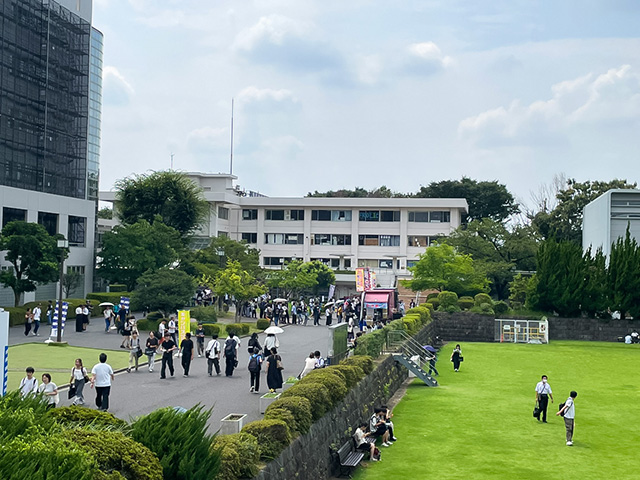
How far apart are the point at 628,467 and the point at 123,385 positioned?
14.8 m

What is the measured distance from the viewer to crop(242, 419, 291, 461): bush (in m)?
11.5

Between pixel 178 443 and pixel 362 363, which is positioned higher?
pixel 178 443

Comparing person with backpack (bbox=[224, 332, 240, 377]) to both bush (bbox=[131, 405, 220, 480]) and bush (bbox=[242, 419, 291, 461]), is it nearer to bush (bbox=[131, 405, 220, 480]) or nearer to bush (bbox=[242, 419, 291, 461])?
bush (bbox=[242, 419, 291, 461])

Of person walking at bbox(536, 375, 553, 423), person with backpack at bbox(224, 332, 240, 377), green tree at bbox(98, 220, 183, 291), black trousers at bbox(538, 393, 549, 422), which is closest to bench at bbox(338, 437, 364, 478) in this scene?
person walking at bbox(536, 375, 553, 423)

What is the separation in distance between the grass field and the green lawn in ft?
37.8

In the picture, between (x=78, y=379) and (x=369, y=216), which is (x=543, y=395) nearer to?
(x=78, y=379)

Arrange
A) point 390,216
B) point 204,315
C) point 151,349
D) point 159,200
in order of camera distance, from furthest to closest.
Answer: point 390,216 → point 159,200 → point 204,315 → point 151,349

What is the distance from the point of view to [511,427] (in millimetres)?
21406

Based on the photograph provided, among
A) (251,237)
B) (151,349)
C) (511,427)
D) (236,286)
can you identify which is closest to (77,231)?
(236,286)

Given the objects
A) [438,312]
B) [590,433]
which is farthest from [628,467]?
[438,312]

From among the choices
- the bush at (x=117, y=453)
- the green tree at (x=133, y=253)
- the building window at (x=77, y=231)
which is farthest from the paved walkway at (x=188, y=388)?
the building window at (x=77, y=231)

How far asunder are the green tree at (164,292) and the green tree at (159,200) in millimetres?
21327

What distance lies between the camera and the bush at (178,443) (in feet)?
27.3

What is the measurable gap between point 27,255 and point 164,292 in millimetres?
8584
